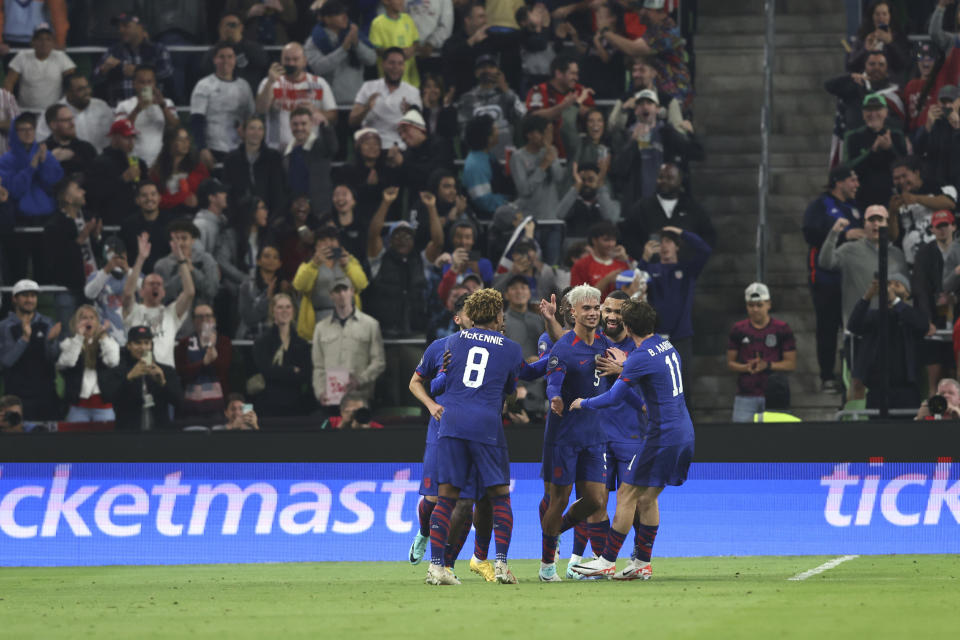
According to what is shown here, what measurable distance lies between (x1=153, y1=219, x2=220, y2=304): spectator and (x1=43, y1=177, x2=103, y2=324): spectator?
105 cm

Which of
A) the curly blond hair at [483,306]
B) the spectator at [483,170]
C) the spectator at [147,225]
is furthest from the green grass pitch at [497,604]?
the spectator at [483,170]

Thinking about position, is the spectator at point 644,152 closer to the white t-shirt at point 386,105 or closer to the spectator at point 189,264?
the white t-shirt at point 386,105

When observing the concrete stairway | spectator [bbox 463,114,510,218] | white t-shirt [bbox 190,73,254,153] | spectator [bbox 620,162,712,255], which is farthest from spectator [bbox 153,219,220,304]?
the concrete stairway

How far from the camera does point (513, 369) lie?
1047 centimetres

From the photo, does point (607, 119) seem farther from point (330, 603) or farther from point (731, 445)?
point (330, 603)

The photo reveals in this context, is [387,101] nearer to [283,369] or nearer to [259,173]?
[259,173]

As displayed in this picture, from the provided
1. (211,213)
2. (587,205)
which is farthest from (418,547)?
(211,213)

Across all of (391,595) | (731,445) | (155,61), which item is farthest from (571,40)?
(391,595)

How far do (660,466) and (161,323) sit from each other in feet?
23.4

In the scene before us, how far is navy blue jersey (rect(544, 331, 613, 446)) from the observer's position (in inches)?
437

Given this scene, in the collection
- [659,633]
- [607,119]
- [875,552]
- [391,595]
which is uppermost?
[607,119]

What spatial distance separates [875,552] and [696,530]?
5.36 feet

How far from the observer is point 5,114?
18188mm

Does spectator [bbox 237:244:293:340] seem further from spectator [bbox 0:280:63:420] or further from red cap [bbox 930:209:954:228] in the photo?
red cap [bbox 930:209:954:228]
